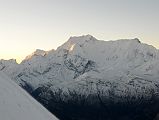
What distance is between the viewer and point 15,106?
12961 mm

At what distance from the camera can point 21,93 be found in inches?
611

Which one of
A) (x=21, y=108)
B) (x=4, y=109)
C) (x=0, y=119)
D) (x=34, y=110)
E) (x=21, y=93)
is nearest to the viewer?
(x=0, y=119)

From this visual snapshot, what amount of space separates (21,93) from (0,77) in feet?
3.08

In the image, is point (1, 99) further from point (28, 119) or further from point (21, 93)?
point (21, 93)

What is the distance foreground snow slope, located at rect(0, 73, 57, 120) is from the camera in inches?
474

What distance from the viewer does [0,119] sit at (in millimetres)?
11219

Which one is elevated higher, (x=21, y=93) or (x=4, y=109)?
(x=21, y=93)

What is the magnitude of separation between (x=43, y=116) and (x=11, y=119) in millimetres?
3384

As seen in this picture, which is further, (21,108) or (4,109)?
(21,108)

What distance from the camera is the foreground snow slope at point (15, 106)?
12042mm

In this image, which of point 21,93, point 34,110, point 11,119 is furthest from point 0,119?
point 21,93

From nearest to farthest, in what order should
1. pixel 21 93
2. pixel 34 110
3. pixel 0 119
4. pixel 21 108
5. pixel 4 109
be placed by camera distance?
pixel 0 119
pixel 4 109
pixel 21 108
pixel 34 110
pixel 21 93

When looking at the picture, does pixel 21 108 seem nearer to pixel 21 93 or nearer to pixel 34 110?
pixel 34 110

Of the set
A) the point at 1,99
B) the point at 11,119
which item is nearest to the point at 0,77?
the point at 1,99
